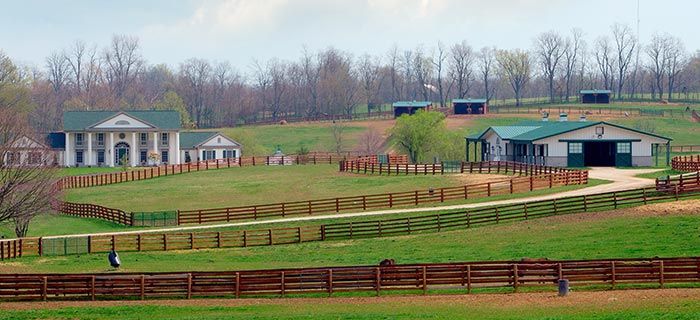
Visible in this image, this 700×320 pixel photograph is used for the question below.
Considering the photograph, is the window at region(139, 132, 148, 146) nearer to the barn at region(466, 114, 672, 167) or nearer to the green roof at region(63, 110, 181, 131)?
the green roof at region(63, 110, 181, 131)

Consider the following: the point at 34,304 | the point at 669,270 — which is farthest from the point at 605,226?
the point at 34,304

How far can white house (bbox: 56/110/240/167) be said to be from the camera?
110 meters

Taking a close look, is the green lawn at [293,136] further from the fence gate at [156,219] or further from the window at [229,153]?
the fence gate at [156,219]

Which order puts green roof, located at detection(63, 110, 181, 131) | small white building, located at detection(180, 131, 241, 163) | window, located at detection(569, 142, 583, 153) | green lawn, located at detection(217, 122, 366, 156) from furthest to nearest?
green lawn, located at detection(217, 122, 366, 156)
small white building, located at detection(180, 131, 241, 163)
green roof, located at detection(63, 110, 181, 131)
window, located at detection(569, 142, 583, 153)

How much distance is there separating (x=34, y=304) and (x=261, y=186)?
45.5 m

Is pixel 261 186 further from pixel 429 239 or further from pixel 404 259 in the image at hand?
pixel 404 259

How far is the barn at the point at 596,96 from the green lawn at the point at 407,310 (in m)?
136

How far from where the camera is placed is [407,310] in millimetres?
30766

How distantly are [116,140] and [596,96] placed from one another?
7968 centimetres

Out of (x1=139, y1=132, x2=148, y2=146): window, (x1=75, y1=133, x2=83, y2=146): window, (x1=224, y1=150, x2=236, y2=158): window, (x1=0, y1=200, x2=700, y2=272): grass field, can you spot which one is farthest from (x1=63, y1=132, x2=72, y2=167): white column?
(x1=0, y1=200, x2=700, y2=272): grass field

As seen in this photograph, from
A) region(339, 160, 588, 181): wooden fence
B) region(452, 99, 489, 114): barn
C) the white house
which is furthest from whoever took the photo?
region(452, 99, 489, 114): barn

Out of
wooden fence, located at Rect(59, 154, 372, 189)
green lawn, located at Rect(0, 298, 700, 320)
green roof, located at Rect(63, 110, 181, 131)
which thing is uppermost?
green roof, located at Rect(63, 110, 181, 131)

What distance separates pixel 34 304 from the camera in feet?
109

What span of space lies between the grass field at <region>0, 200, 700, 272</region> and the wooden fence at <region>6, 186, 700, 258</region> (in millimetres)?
958
